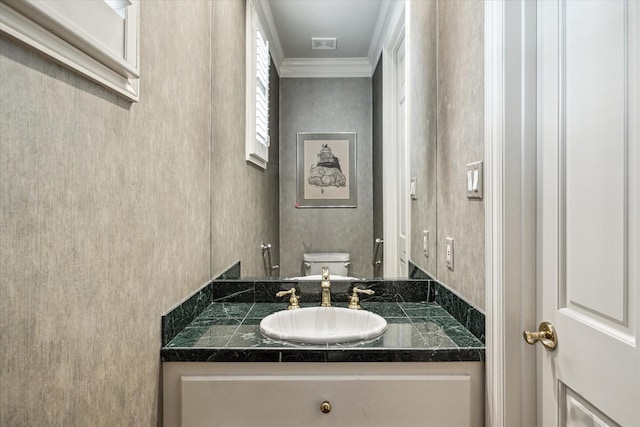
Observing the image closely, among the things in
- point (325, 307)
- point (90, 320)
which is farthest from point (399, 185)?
point (90, 320)

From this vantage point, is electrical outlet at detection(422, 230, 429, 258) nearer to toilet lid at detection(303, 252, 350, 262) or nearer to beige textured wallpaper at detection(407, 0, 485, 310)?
beige textured wallpaper at detection(407, 0, 485, 310)

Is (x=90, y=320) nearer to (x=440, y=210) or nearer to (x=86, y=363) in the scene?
(x=86, y=363)

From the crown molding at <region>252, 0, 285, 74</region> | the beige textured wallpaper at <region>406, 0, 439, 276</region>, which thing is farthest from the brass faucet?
the crown molding at <region>252, 0, 285, 74</region>

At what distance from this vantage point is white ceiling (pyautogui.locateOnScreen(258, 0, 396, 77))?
6.08 ft

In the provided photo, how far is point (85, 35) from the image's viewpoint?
2.46 feet

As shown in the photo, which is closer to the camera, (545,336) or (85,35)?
(85,35)

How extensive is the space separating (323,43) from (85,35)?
49.9 inches

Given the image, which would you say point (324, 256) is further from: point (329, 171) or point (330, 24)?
point (330, 24)

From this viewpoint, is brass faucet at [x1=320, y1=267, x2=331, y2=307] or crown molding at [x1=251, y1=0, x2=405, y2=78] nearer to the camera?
brass faucet at [x1=320, y1=267, x2=331, y2=307]

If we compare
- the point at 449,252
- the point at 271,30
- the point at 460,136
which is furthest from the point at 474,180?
the point at 271,30

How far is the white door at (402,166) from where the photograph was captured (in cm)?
186


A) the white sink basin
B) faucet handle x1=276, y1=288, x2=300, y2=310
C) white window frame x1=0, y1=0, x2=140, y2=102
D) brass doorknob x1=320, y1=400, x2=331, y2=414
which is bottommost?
brass doorknob x1=320, y1=400, x2=331, y2=414

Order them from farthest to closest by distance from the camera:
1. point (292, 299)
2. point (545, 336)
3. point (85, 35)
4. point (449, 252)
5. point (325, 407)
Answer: point (292, 299) → point (449, 252) → point (325, 407) → point (545, 336) → point (85, 35)

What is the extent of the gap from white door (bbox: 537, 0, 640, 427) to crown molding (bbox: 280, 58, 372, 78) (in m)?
0.89
